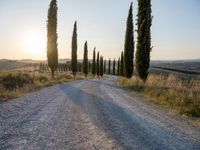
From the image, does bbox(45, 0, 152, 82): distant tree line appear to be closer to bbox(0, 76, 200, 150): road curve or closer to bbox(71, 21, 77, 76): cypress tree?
bbox(71, 21, 77, 76): cypress tree

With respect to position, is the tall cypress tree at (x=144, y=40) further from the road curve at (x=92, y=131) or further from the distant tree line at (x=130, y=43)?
the road curve at (x=92, y=131)

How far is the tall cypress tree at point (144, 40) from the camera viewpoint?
29.2 m

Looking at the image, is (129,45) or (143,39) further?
(129,45)

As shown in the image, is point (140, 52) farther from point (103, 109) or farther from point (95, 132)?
point (95, 132)

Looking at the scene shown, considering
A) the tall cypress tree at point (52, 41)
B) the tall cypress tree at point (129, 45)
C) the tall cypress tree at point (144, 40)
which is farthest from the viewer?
the tall cypress tree at point (52, 41)

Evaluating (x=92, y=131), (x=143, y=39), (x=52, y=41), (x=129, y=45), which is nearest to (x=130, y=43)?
(x=129, y=45)

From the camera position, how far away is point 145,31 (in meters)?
29.5

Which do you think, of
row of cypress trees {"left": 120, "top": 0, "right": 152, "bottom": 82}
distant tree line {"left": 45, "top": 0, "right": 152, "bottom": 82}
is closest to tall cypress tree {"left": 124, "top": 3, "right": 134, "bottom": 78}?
distant tree line {"left": 45, "top": 0, "right": 152, "bottom": 82}

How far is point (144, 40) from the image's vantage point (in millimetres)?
29203

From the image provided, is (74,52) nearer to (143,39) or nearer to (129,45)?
(129,45)

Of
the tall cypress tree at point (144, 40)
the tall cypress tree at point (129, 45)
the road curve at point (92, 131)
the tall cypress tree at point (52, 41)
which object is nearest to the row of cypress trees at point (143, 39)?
the tall cypress tree at point (144, 40)

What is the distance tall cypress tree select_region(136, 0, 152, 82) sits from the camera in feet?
95.7

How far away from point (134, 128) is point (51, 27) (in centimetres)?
3929

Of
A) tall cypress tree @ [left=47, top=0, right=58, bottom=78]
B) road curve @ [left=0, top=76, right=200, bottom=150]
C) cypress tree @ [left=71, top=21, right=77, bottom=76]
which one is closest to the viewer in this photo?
road curve @ [left=0, top=76, right=200, bottom=150]
